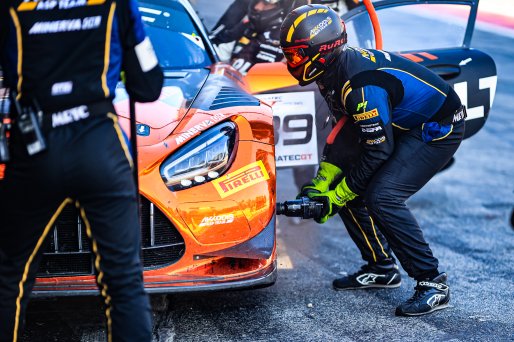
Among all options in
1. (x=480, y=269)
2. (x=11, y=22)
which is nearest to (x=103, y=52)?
(x=11, y=22)

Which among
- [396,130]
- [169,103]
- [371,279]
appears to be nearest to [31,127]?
[169,103]

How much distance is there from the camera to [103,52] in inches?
101

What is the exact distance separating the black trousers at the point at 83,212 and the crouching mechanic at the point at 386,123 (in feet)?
5.16

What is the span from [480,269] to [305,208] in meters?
1.42

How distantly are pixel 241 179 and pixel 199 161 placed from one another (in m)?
0.21

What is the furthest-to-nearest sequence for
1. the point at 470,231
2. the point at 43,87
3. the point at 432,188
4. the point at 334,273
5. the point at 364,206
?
the point at 432,188
the point at 470,231
the point at 334,273
the point at 364,206
the point at 43,87

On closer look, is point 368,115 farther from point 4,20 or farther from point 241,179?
point 4,20

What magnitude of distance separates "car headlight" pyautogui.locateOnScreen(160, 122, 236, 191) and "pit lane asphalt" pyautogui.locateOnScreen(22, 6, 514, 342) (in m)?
0.75

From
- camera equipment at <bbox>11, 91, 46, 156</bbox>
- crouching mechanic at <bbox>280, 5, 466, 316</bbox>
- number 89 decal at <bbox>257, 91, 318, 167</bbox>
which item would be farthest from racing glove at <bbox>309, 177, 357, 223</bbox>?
camera equipment at <bbox>11, 91, 46, 156</bbox>

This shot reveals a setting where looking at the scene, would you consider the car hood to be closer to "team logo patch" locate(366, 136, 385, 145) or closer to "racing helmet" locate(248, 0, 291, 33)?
"team logo patch" locate(366, 136, 385, 145)

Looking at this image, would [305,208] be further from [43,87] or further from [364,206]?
[43,87]

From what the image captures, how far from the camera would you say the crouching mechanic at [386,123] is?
3898 mm

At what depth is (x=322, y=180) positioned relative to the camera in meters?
4.30

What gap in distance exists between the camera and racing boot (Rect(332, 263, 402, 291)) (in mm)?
4416
